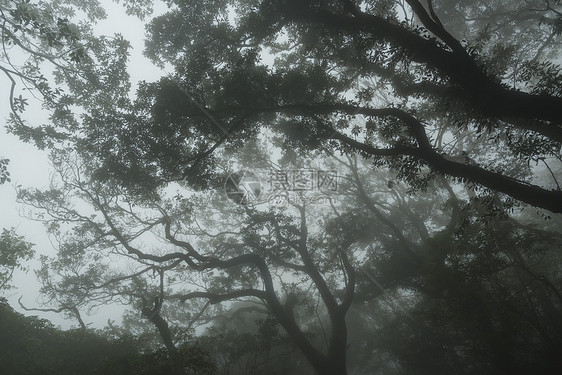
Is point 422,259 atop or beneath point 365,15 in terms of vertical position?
beneath

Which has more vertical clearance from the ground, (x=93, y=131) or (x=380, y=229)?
(x=93, y=131)

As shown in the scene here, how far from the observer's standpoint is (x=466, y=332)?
34.3 feet

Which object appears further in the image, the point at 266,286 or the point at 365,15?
the point at 266,286

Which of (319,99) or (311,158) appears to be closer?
(319,99)

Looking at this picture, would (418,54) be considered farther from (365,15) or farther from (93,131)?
(93,131)

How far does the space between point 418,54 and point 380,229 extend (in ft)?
45.1

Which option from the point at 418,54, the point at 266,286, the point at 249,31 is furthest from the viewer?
the point at 266,286

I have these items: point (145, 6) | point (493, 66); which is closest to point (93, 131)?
point (145, 6)

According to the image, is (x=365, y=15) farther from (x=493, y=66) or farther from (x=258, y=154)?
(x=258, y=154)

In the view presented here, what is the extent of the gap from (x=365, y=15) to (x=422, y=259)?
11.4 m

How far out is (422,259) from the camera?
1374cm

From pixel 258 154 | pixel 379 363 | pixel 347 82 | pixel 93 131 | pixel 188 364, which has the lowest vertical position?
pixel 379 363

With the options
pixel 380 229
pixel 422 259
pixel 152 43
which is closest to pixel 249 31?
pixel 152 43

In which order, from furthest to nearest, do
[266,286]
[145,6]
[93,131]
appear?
[145,6]
[266,286]
[93,131]
